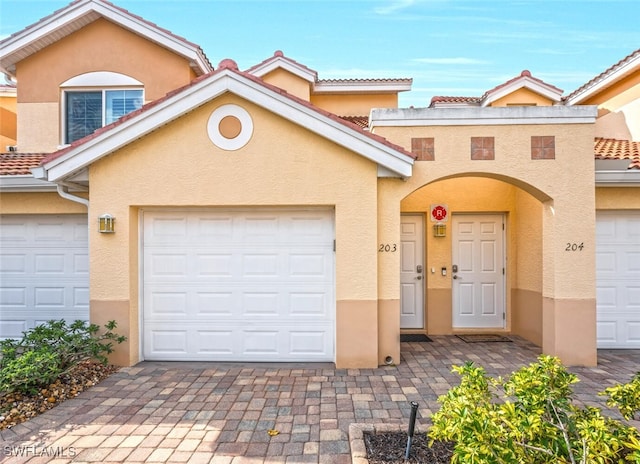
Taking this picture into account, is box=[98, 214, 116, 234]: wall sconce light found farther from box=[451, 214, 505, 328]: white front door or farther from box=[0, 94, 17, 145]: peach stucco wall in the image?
box=[0, 94, 17, 145]: peach stucco wall

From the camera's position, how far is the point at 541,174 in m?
7.17


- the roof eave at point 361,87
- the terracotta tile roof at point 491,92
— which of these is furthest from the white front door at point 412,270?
the roof eave at point 361,87

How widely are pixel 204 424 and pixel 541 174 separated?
7.05 meters

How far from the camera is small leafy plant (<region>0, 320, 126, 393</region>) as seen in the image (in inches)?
217

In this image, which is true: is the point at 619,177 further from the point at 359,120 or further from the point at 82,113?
the point at 82,113

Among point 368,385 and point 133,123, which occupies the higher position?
point 133,123

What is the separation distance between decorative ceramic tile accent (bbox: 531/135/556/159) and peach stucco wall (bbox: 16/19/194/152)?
8933 millimetres

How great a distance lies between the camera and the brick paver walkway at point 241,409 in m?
4.31

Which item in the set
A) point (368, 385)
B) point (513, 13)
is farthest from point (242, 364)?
point (513, 13)

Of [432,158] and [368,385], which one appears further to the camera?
[432,158]

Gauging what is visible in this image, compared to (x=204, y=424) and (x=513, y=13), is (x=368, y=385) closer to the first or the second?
(x=204, y=424)

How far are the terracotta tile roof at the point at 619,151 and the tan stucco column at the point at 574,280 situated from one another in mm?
1493

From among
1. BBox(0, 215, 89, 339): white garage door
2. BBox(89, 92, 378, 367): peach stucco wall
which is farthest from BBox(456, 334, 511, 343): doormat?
BBox(0, 215, 89, 339): white garage door

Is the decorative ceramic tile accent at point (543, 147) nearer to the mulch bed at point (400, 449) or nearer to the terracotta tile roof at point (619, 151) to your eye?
the terracotta tile roof at point (619, 151)
